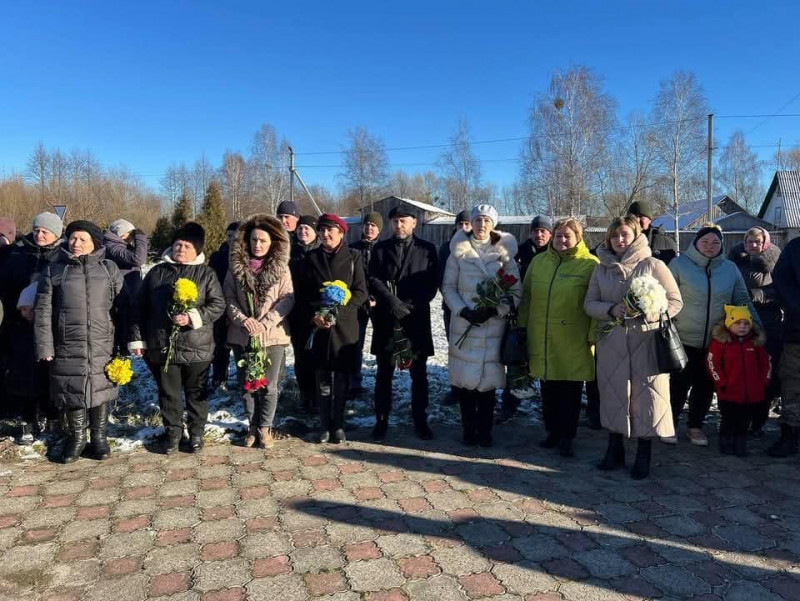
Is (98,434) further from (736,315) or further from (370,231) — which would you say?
(736,315)

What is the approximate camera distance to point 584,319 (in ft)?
14.5

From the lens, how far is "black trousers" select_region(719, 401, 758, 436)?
15.1 feet

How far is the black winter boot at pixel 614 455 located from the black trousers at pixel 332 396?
2167mm

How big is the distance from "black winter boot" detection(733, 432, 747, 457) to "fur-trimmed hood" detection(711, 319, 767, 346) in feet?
2.61

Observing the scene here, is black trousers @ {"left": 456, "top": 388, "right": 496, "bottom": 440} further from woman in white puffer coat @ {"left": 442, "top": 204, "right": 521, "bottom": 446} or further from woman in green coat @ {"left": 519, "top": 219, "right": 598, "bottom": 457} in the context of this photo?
woman in green coat @ {"left": 519, "top": 219, "right": 598, "bottom": 457}

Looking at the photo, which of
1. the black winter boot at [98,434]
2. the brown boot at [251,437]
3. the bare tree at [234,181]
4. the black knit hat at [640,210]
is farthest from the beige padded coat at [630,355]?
the bare tree at [234,181]

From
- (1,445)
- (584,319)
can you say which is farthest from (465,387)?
(1,445)

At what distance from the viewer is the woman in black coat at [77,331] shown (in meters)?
4.17

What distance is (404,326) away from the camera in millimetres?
4816

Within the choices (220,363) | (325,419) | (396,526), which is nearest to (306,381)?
(325,419)

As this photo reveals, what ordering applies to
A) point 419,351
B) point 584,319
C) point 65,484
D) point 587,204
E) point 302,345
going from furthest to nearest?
point 587,204
point 302,345
point 419,351
point 584,319
point 65,484

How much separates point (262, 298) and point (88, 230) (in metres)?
1.43

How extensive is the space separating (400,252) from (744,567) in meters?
3.26

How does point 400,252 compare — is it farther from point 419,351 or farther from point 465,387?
point 465,387
